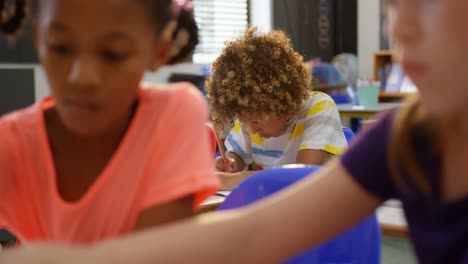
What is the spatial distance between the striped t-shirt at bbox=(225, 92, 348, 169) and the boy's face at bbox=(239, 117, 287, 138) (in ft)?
0.09

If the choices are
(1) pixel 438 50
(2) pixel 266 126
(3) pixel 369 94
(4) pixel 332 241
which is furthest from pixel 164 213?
(3) pixel 369 94

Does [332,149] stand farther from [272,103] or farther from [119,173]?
[119,173]

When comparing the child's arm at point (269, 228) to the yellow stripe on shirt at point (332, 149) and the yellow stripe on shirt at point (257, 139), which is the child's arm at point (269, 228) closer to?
the yellow stripe on shirt at point (332, 149)

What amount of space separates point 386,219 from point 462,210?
2.34 ft

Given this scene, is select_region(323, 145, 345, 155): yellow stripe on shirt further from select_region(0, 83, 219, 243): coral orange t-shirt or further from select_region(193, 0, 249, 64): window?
select_region(193, 0, 249, 64): window

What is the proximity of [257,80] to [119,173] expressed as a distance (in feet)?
4.10

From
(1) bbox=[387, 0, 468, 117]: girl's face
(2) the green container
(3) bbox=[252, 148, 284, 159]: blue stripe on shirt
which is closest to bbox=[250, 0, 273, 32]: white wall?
(2) the green container

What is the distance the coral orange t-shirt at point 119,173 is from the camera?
638 mm

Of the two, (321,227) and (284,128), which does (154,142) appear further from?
(284,128)

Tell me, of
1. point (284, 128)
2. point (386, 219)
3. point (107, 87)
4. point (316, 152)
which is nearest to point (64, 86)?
point (107, 87)

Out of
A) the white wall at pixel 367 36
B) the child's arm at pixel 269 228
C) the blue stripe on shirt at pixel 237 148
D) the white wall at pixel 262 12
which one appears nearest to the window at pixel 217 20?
the white wall at pixel 262 12

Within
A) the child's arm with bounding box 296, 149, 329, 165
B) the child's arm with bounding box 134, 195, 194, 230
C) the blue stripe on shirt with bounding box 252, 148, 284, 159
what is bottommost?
the blue stripe on shirt with bounding box 252, 148, 284, 159

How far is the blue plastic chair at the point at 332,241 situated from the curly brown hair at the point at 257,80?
80cm

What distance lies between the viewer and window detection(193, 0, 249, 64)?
4.66m
